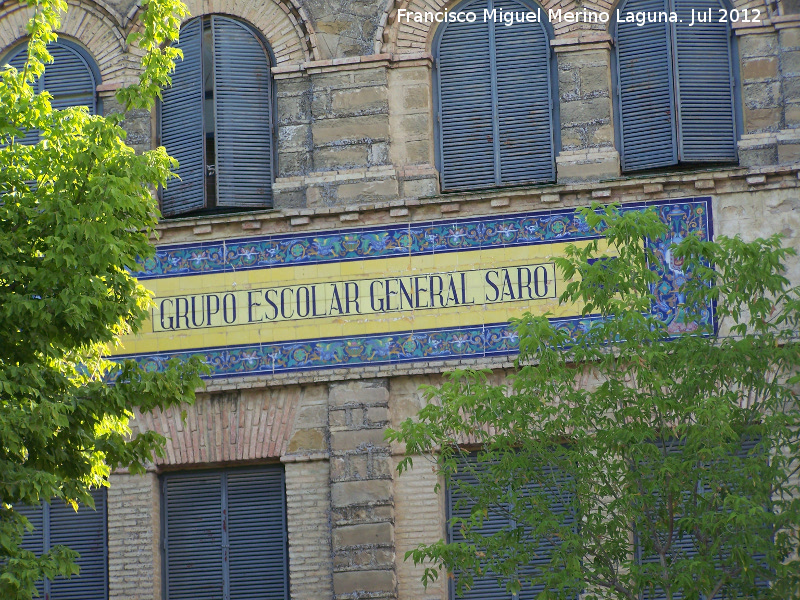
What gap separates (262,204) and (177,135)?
149cm

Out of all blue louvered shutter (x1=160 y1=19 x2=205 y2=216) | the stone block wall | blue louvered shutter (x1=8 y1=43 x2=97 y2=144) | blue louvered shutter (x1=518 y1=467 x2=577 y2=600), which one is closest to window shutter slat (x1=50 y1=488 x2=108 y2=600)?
blue louvered shutter (x1=160 y1=19 x2=205 y2=216)

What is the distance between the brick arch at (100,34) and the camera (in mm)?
19000

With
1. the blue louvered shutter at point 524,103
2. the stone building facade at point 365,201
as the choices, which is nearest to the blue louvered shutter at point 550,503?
the stone building facade at point 365,201

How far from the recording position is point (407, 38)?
60.3 feet

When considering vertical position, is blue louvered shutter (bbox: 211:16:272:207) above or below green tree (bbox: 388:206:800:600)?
above

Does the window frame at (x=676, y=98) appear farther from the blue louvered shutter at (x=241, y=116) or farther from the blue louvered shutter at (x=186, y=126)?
the blue louvered shutter at (x=186, y=126)

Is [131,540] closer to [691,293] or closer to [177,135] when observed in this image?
[177,135]

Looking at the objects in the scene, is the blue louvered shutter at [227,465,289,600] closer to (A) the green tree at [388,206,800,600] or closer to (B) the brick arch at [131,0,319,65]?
(A) the green tree at [388,206,800,600]

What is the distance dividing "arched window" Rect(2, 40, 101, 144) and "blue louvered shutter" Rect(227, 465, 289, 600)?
5.43 metres

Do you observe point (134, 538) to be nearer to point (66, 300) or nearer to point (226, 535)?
point (226, 535)

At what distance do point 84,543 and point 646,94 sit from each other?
29.0 ft

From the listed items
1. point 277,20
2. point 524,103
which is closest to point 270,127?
point 277,20

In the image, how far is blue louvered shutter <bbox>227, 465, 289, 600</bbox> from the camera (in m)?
17.2

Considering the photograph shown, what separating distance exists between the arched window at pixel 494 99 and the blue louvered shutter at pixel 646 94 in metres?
0.90
